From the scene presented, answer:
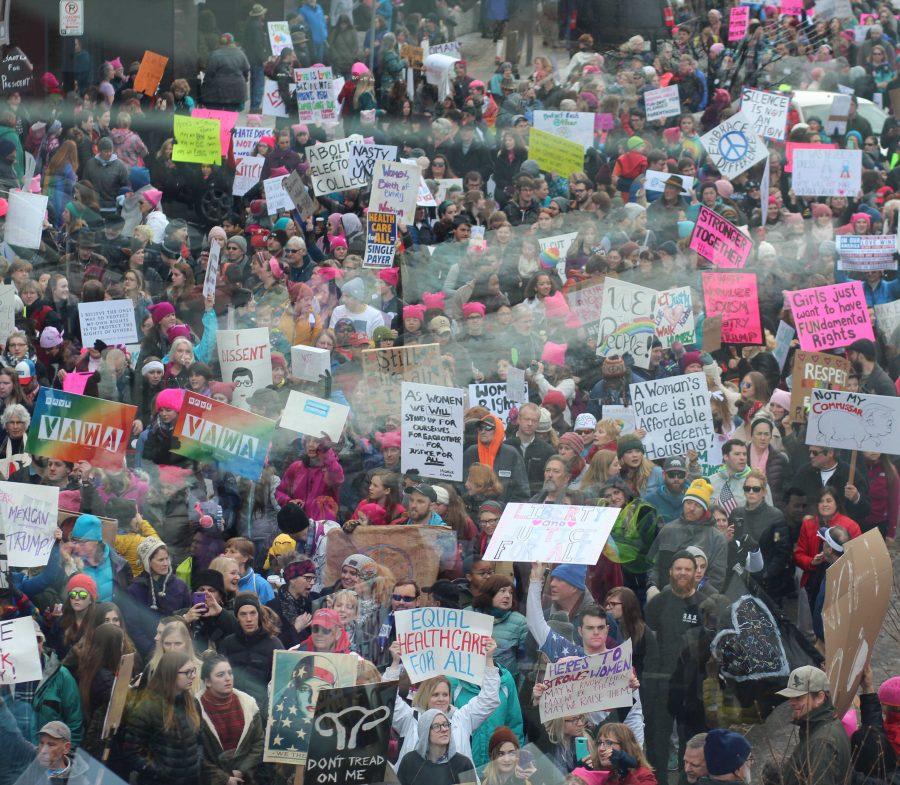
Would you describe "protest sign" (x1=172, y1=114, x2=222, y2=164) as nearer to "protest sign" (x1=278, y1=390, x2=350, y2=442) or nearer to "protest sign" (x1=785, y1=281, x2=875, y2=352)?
"protest sign" (x1=278, y1=390, x2=350, y2=442)

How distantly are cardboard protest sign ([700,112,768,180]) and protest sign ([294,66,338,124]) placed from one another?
4.10 m

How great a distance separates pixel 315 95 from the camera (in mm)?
17328

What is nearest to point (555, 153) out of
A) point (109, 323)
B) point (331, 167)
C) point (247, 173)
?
point (331, 167)

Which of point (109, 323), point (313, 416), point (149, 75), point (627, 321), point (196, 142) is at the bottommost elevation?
point (149, 75)

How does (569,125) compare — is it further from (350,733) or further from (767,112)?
(350,733)

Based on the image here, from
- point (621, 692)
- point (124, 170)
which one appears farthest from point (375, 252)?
point (621, 692)

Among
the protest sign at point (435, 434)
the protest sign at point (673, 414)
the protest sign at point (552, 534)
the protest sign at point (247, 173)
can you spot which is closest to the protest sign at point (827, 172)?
the protest sign at point (247, 173)

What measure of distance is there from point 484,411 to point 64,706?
3.67 m

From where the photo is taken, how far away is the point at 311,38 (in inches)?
779

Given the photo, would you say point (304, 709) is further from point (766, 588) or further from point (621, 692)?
point (766, 588)

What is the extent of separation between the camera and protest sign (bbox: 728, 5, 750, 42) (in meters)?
20.9

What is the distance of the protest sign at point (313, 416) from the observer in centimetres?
984

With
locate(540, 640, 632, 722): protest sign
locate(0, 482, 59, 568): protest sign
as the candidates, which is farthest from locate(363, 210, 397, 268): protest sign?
locate(540, 640, 632, 722): protest sign

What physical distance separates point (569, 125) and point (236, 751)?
1032cm
